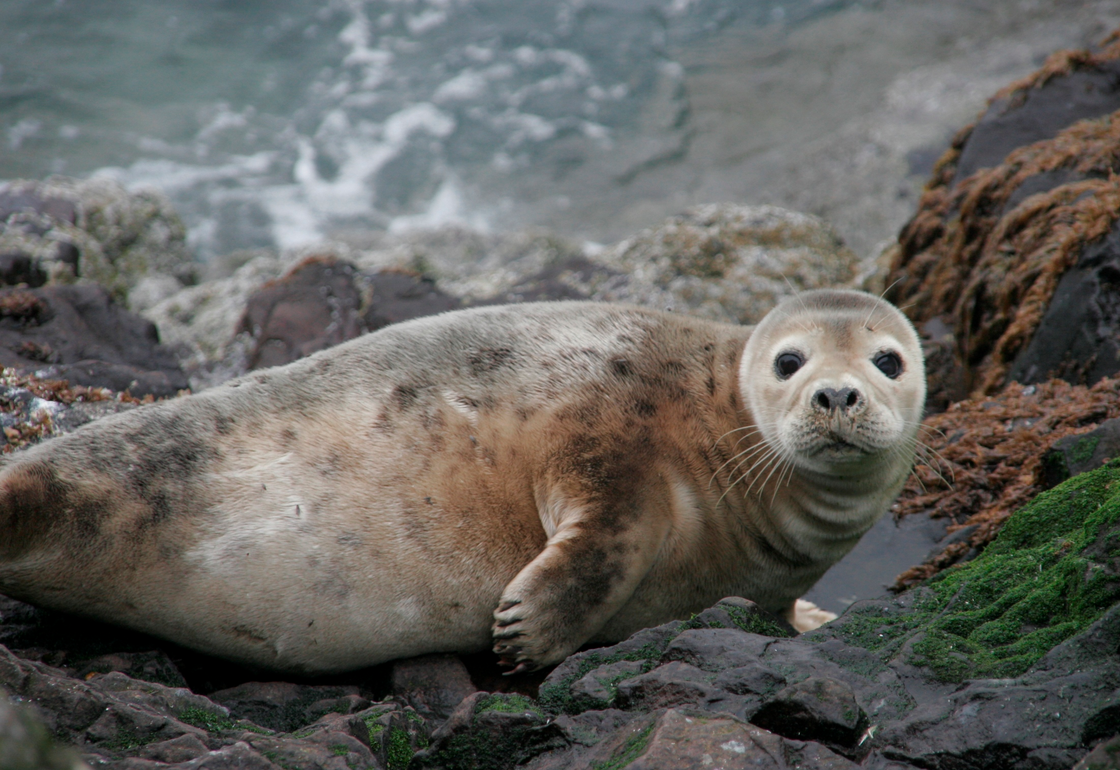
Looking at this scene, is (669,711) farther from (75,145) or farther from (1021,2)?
(75,145)

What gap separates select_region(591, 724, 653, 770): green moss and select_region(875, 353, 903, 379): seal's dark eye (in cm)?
224

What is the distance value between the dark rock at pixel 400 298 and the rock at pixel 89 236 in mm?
2874

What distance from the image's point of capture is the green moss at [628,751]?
222 cm

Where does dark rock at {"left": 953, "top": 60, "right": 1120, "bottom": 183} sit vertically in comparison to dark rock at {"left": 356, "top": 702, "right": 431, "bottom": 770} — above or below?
above

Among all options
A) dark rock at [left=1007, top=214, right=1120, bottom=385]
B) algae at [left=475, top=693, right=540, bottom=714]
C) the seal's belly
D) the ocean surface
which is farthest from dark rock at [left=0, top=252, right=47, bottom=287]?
the ocean surface

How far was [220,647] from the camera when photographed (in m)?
3.65

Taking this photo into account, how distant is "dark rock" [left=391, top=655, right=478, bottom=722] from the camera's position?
11.6 feet

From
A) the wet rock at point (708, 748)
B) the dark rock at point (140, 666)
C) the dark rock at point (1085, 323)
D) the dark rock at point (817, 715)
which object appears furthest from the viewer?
the dark rock at point (1085, 323)

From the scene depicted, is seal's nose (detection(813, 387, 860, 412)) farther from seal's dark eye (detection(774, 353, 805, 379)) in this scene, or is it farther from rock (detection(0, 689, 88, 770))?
rock (detection(0, 689, 88, 770))

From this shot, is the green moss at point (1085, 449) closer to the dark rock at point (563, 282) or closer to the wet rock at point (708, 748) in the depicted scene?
the wet rock at point (708, 748)

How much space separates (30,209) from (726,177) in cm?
1169

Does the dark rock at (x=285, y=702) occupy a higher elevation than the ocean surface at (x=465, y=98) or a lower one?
lower

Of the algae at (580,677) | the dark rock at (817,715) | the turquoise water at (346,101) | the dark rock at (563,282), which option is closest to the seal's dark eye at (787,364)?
the algae at (580,677)

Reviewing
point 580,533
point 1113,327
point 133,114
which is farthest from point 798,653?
point 133,114
